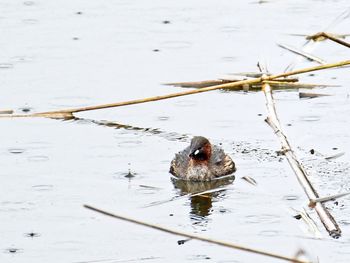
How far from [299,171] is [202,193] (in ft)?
4.80

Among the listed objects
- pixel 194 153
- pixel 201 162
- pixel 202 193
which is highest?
pixel 194 153

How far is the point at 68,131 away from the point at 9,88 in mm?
1616

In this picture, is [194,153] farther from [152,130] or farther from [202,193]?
[152,130]

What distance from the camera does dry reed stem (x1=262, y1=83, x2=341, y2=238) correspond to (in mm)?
9812

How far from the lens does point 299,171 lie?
36.3ft

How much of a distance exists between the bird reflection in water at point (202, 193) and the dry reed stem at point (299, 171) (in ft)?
2.13

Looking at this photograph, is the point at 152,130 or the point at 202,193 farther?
the point at 152,130

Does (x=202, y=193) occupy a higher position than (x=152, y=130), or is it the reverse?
(x=152, y=130)

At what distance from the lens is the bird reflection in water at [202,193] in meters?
11.3

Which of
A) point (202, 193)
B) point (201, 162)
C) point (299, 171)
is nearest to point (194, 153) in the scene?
point (201, 162)

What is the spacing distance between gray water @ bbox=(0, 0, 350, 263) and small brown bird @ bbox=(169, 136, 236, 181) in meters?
0.14

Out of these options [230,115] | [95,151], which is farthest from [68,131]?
[230,115]

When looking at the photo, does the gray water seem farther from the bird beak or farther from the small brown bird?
the bird beak

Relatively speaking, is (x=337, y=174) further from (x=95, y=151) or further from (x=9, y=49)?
(x=9, y=49)
